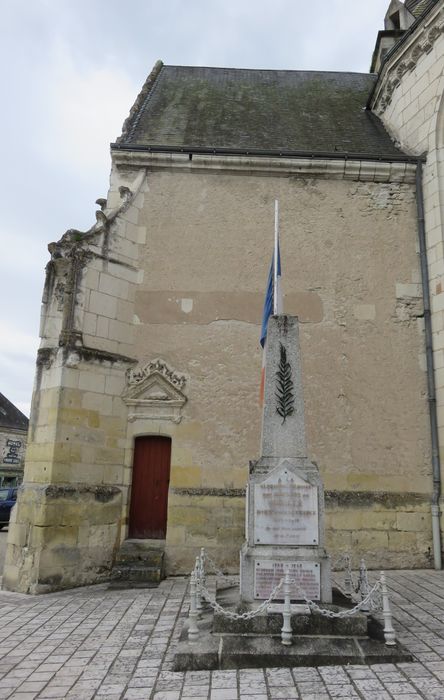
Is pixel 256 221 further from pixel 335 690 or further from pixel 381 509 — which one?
pixel 335 690

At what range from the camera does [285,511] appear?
460 cm

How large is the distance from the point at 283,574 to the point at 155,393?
4.45 meters

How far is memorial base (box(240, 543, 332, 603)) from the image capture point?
14.6 feet

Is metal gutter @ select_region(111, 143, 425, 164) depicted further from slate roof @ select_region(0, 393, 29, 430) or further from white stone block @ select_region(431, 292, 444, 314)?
slate roof @ select_region(0, 393, 29, 430)

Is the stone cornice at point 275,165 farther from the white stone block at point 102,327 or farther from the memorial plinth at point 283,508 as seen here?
the memorial plinth at point 283,508

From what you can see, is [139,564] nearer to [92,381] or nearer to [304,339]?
[92,381]

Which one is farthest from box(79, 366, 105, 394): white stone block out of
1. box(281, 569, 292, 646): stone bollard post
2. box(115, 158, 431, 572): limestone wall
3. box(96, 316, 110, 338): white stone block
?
box(281, 569, 292, 646): stone bollard post

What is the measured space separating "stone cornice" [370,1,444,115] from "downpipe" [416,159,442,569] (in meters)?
2.31

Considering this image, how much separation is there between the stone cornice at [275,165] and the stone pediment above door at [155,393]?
157 inches

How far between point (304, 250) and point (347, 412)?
10.1ft

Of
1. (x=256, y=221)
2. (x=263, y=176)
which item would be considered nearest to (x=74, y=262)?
(x=256, y=221)

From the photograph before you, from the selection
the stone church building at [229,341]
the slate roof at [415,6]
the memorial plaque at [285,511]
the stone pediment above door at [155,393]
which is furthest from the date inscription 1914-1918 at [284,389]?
the slate roof at [415,6]

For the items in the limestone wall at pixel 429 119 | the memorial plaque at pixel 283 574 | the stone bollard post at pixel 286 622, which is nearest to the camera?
the stone bollard post at pixel 286 622

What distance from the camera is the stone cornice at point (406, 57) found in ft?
30.5
